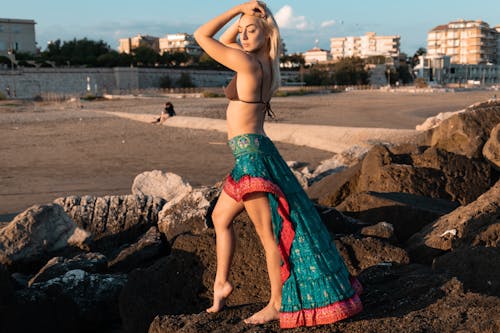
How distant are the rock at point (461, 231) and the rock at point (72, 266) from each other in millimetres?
2547

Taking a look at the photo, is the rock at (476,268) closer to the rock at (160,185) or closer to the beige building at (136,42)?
the rock at (160,185)

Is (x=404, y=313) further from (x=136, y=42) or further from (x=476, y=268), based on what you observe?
(x=136, y=42)

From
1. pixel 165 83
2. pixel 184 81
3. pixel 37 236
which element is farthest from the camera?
pixel 184 81

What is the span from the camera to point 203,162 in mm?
12672

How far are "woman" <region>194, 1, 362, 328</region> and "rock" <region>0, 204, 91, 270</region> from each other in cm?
299

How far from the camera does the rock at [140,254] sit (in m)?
4.97

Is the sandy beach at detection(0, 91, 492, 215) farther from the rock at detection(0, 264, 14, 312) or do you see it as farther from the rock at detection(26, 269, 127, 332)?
the rock at detection(0, 264, 14, 312)

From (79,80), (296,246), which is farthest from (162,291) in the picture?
(79,80)

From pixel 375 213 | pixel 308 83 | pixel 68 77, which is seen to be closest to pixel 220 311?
pixel 375 213

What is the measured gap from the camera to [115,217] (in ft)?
20.2

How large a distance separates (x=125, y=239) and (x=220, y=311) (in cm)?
304

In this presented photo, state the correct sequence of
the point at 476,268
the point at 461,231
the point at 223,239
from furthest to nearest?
the point at 461,231, the point at 476,268, the point at 223,239

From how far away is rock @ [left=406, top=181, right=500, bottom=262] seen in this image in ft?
14.2

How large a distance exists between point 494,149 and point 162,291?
4.92 meters
